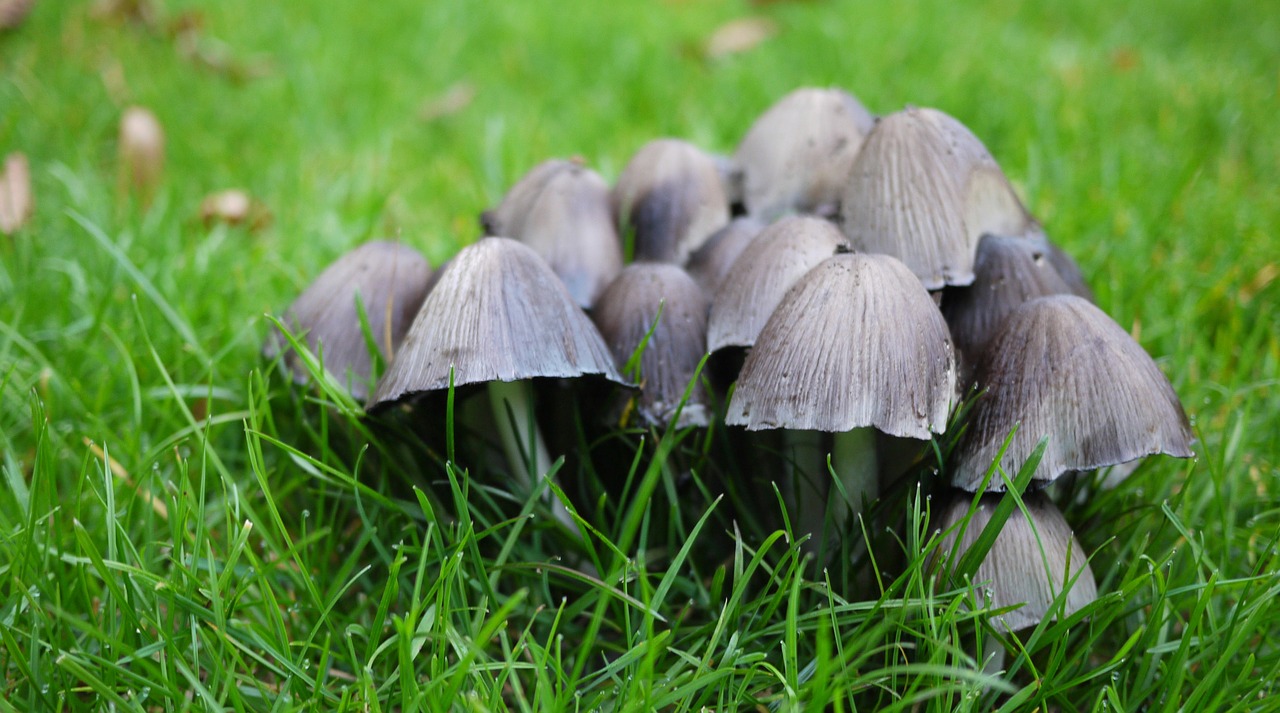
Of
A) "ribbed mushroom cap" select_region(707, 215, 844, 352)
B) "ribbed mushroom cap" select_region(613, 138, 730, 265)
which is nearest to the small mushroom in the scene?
"ribbed mushroom cap" select_region(613, 138, 730, 265)

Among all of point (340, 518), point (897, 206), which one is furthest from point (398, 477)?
point (897, 206)

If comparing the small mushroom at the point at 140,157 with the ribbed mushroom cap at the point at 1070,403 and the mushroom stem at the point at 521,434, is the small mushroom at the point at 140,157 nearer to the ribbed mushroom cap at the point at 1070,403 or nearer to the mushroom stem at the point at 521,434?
the mushroom stem at the point at 521,434

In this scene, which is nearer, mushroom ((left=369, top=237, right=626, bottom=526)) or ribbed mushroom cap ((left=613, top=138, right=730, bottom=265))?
mushroom ((left=369, top=237, right=626, bottom=526))

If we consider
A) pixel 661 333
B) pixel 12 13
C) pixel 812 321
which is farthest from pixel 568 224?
pixel 12 13

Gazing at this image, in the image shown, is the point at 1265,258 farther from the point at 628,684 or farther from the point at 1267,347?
the point at 628,684

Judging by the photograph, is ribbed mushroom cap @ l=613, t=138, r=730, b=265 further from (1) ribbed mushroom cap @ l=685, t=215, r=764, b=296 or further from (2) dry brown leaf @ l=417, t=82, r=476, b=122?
(2) dry brown leaf @ l=417, t=82, r=476, b=122

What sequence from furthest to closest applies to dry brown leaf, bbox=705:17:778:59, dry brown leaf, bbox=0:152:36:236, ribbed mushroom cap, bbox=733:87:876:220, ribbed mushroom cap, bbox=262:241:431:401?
1. dry brown leaf, bbox=705:17:778:59
2. dry brown leaf, bbox=0:152:36:236
3. ribbed mushroom cap, bbox=733:87:876:220
4. ribbed mushroom cap, bbox=262:241:431:401

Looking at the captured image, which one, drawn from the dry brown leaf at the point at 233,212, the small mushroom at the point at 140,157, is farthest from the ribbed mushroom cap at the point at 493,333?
the small mushroom at the point at 140,157
